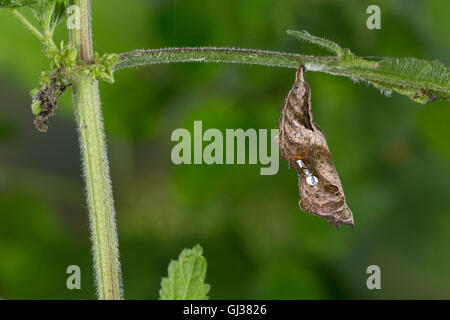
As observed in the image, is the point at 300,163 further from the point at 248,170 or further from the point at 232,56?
the point at 248,170

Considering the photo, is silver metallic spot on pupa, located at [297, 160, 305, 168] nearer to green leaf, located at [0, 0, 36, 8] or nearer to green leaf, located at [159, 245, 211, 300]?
green leaf, located at [159, 245, 211, 300]

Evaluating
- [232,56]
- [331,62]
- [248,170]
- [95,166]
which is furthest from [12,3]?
[248,170]

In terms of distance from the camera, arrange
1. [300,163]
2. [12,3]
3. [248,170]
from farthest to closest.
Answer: [248,170] → [300,163] → [12,3]

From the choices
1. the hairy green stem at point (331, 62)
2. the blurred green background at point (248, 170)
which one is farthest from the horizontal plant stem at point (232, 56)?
the blurred green background at point (248, 170)

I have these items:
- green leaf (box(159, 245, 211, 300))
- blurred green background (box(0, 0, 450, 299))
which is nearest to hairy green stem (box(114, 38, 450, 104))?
green leaf (box(159, 245, 211, 300))

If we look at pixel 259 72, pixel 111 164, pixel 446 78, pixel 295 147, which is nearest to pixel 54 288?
pixel 111 164

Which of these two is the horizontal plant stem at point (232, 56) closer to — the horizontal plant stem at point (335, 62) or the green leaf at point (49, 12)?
the horizontal plant stem at point (335, 62)
